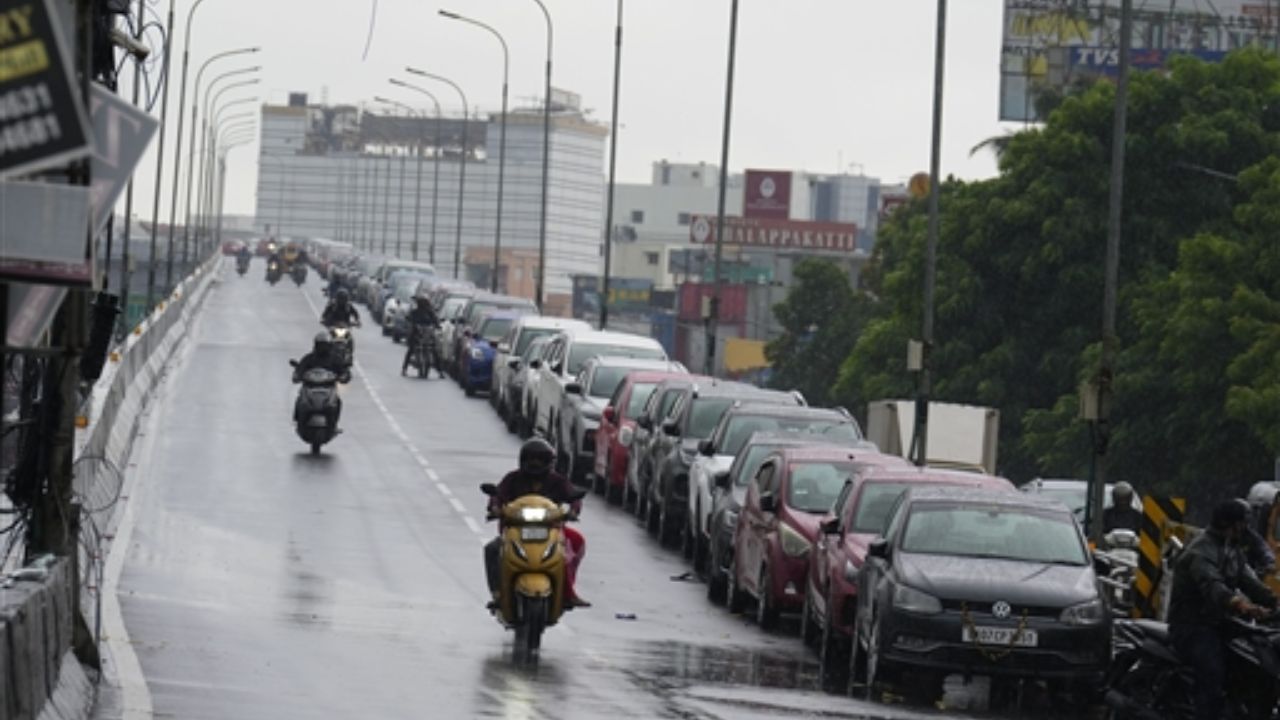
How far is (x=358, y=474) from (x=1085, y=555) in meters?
18.6

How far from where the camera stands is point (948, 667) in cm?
2014

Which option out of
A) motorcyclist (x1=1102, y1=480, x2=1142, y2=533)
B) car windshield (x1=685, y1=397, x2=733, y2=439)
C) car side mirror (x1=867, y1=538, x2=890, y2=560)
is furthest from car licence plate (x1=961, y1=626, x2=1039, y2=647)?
car windshield (x1=685, y1=397, x2=733, y2=439)

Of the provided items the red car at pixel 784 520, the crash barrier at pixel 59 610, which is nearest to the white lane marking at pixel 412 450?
the crash barrier at pixel 59 610

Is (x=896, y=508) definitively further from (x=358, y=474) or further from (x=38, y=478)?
(x=358, y=474)

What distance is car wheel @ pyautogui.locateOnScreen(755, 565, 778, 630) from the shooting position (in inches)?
997

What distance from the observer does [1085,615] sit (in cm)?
2034

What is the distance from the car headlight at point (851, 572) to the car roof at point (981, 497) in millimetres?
743

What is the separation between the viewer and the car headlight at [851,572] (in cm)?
2227

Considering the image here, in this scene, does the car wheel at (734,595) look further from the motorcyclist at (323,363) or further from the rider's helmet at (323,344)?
the motorcyclist at (323,363)

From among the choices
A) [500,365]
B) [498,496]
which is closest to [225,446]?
[500,365]

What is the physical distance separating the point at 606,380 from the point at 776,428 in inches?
420

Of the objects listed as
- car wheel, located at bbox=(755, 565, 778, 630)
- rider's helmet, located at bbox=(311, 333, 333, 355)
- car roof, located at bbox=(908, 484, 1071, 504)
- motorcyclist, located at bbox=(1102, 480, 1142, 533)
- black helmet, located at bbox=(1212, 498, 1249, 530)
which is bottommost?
car wheel, located at bbox=(755, 565, 778, 630)

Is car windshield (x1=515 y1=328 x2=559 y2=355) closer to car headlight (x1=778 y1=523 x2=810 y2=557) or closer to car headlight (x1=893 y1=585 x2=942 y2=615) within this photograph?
car headlight (x1=778 y1=523 x2=810 y2=557)

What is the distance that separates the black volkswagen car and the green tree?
81993mm
